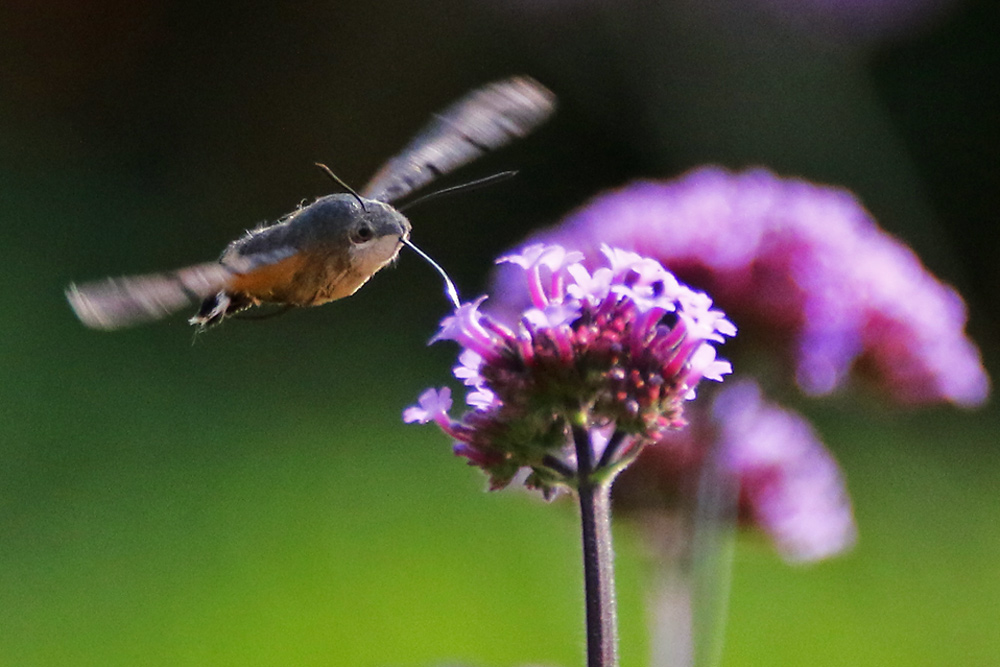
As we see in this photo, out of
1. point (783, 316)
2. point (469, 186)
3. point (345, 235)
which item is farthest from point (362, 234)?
point (783, 316)

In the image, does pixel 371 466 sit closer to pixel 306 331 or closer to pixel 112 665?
pixel 306 331

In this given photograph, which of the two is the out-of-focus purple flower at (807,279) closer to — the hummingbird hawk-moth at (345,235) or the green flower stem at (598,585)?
the hummingbird hawk-moth at (345,235)

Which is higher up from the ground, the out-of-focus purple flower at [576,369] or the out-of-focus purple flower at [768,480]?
the out-of-focus purple flower at [576,369]

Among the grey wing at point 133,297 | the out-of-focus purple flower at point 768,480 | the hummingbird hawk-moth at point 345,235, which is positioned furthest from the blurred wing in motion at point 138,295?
the out-of-focus purple flower at point 768,480

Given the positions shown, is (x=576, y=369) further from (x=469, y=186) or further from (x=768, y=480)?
(x=768, y=480)

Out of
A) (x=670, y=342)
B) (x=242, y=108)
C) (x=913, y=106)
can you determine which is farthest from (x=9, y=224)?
(x=670, y=342)

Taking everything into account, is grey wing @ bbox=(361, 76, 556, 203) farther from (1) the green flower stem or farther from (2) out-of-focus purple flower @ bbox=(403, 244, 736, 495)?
(1) the green flower stem
